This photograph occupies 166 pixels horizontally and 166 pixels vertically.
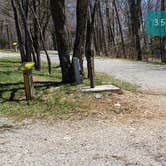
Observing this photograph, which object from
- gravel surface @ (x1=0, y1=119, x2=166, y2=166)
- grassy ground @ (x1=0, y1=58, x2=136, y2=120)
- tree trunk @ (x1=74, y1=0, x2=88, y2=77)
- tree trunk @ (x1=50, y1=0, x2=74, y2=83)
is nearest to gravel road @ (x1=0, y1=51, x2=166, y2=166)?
gravel surface @ (x1=0, y1=119, x2=166, y2=166)

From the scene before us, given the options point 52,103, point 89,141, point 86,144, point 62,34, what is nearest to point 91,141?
point 89,141

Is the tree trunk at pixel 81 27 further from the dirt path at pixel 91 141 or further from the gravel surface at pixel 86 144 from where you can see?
the gravel surface at pixel 86 144

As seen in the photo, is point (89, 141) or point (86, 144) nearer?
point (86, 144)

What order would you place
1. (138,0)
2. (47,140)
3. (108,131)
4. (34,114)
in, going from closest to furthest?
(47,140) < (108,131) < (34,114) < (138,0)

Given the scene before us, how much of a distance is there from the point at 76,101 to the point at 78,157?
3.31m

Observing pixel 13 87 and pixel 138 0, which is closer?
pixel 13 87

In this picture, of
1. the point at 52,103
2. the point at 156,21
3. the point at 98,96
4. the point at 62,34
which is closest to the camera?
the point at 52,103

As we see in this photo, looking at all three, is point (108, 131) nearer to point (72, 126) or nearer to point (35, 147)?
point (72, 126)

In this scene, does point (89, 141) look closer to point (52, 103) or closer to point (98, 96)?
point (52, 103)

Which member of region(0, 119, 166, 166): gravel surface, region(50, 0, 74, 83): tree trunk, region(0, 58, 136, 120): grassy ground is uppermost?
region(50, 0, 74, 83): tree trunk

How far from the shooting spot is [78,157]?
527 cm

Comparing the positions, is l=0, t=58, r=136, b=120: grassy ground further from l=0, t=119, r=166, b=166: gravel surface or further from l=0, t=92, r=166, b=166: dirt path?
l=0, t=119, r=166, b=166: gravel surface

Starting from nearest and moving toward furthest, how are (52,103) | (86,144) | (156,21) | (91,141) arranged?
(86,144) → (91,141) → (52,103) → (156,21)

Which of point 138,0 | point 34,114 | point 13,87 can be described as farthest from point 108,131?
point 138,0
